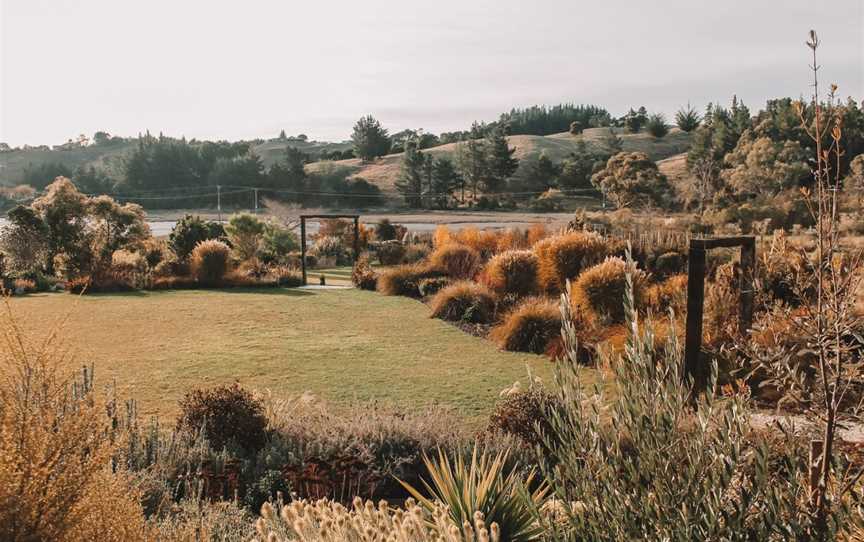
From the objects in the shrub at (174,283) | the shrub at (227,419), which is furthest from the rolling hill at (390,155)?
the shrub at (227,419)

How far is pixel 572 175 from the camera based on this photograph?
65.9 meters

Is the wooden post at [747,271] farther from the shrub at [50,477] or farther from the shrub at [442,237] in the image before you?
the shrub at [442,237]

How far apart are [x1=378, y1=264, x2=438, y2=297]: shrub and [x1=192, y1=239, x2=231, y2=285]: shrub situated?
5029 mm

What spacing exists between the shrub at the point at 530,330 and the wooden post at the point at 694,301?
332 cm

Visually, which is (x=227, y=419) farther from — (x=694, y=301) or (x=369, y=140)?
(x=369, y=140)

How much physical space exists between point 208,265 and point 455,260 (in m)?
7.22

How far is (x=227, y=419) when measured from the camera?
5828 millimetres

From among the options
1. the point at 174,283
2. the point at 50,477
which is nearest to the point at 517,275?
the point at 174,283

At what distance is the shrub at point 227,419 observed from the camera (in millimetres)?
5777

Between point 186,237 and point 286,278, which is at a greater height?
point 186,237

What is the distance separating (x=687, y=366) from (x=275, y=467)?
14.6 ft

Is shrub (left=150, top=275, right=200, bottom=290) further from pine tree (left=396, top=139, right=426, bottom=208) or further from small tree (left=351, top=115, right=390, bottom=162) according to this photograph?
small tree (left=351, top=115, right=390, bottom=162)

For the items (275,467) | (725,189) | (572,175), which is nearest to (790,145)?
(725,189)

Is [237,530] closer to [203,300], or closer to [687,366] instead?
[687,366]
